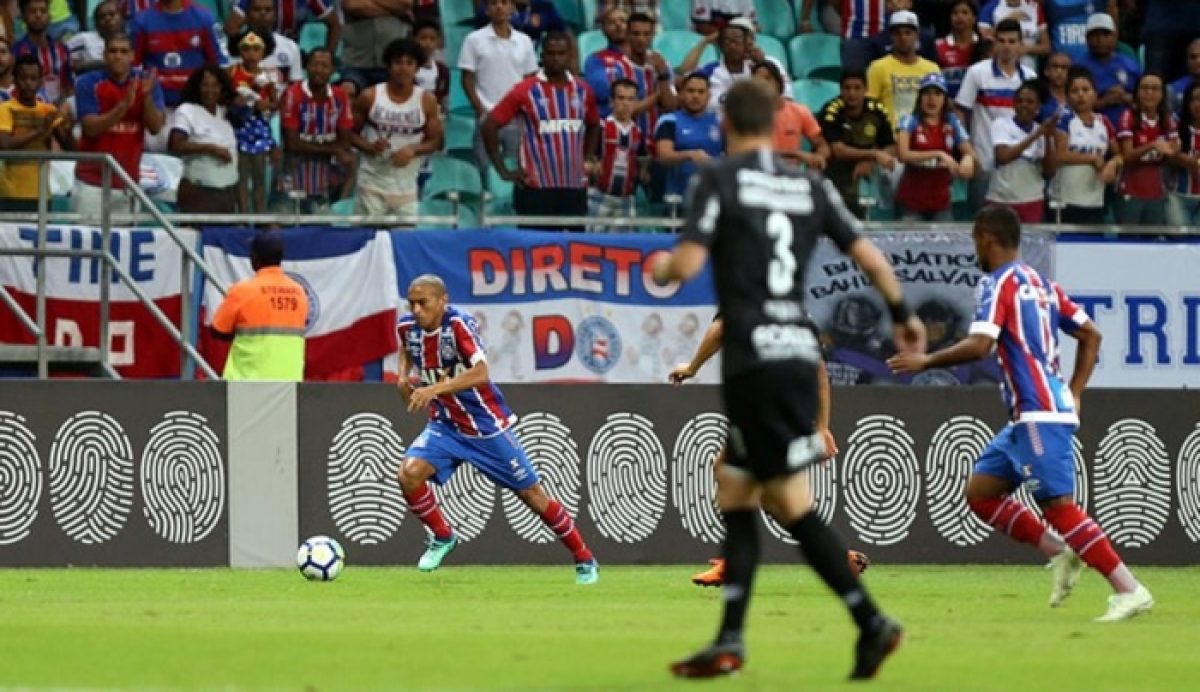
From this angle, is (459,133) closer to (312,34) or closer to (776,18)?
(312,34)

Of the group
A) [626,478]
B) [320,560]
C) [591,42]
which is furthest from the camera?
[591,42]

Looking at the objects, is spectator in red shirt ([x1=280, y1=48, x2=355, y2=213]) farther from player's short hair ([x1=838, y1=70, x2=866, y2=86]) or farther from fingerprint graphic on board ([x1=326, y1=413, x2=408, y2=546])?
player's short hair ([x1=838, y1=70, x2=866, y2=86])

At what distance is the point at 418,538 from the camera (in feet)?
62.7

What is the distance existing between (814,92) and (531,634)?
14006 mm

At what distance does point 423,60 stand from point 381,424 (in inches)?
177

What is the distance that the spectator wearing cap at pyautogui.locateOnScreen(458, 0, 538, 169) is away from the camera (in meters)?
22.4

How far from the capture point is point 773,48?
2464 centimetres

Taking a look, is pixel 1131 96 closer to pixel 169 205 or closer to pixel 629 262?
pixel 629 262

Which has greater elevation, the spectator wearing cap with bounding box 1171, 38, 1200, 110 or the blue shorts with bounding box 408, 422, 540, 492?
the spectator wearing cap with bounding box 1171, 38, 1200, 110

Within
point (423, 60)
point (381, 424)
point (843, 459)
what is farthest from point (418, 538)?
point (423, 60)

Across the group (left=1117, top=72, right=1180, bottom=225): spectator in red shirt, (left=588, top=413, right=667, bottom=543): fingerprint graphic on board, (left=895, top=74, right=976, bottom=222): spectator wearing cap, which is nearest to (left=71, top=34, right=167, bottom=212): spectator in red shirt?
(left=588, top=413, right=667, bottom=543): fingerprint graphic on board

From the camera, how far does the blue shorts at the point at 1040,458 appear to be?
12453mm

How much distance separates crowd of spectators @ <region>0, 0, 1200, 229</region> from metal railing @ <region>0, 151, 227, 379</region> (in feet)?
0.67

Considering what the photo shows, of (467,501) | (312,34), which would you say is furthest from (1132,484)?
(312,34)
